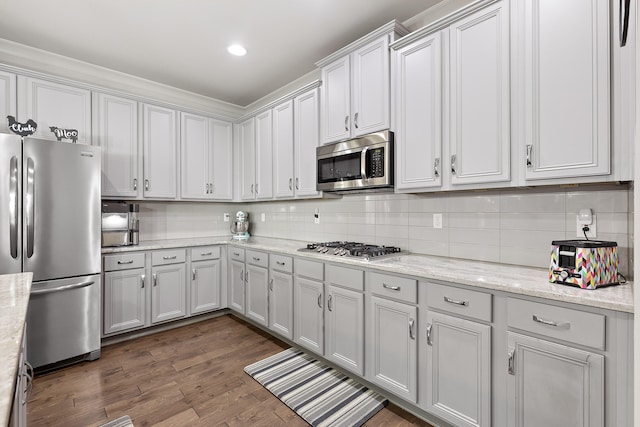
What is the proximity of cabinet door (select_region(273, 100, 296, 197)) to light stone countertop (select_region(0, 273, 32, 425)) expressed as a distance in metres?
2.18

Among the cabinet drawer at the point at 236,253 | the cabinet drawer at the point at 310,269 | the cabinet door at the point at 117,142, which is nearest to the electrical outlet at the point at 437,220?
the cabinet drawer at the point at 310,269

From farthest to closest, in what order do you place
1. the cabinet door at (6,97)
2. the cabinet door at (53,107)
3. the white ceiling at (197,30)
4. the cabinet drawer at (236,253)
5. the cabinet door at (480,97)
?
the cabinet drawer at (236,253)
the cabinet door at (53,107)
the cabinet door at (6,97)
the white ceiling at (197,30)
the cabinet door at (480,97)

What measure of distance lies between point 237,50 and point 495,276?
2.81 m

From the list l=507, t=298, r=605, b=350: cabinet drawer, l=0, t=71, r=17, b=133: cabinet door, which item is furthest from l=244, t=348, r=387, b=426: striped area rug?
l=0, t=71, r=17, b=133: cabinet door

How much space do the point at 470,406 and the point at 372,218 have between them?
159 cm

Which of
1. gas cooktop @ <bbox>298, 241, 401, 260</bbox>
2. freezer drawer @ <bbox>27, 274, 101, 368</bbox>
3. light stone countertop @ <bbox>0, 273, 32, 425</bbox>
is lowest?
freezer drawer @ <bbox>27, 274, 101, 368</bbox>

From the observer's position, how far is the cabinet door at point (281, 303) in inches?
112

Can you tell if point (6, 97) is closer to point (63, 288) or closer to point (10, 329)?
point (63, 288)

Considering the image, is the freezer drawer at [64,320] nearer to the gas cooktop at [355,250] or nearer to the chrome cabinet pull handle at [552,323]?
the gas cooktop at [355,250]

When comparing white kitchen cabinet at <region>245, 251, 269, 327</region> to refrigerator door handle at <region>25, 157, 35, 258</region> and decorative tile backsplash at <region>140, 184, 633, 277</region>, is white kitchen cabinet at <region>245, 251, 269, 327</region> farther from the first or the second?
refrigerator door handle at <region>25, 157, 35, 258</region>

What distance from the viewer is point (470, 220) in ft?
7.23

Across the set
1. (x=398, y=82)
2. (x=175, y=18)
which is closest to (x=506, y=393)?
(x=398, y=82)

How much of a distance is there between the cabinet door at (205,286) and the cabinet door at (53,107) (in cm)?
169

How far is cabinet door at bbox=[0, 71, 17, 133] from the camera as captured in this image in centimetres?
264
